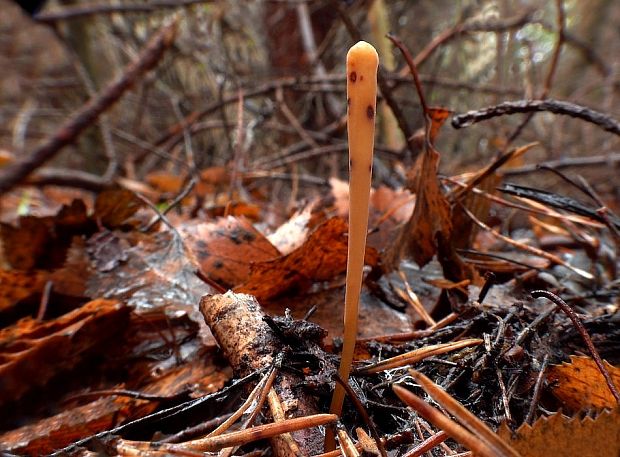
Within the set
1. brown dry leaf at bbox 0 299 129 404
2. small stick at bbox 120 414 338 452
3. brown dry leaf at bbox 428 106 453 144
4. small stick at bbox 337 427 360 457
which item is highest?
brown dry leaf at bbox 428 106 453 144

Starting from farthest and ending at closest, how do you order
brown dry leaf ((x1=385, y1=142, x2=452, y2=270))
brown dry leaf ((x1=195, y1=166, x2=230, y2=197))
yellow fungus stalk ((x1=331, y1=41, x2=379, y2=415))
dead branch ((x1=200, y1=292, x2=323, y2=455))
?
1. brown dry leaf ((x1=195, y1=166, x2=230, y2=197))
2. brown dry leaf ((x1=385, y1=142, x2=452, y2=270))
3. dead branch ((x1=200, y1=292, x2=323, y2=455))
4. yellow fungus stalk ((x1=331, y1=41, x2=379, y2=415))

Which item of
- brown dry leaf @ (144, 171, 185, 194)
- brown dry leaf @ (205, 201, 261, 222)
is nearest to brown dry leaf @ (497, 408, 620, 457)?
brown dry leaf @ (205, 201, 261, 222)

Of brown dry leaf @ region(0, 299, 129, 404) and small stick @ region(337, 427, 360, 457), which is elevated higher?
brown dry leaf @ region(0, 299, 129, 404)

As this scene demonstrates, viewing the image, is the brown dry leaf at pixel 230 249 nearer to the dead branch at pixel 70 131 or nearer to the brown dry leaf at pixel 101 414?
the brown dry leaf at pixel 101 414

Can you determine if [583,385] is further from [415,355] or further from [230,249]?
[230,249]

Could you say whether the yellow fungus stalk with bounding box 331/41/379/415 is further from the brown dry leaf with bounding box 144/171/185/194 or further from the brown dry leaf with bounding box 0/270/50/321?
the brown dry leaf with bounding box 144/171/185/194

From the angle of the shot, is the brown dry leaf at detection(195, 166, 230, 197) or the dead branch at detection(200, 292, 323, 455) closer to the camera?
the dead branch at detection(200, 292, 323, 455)
